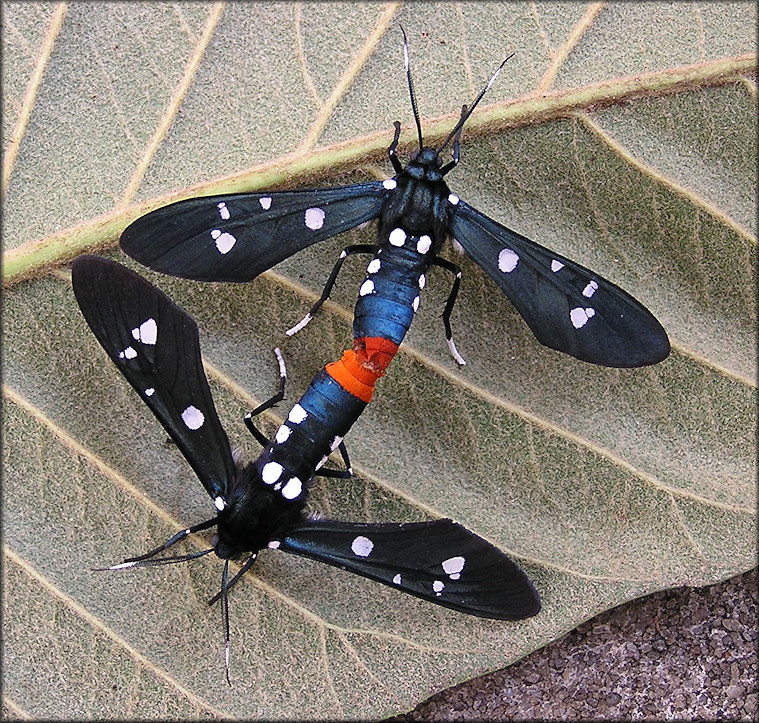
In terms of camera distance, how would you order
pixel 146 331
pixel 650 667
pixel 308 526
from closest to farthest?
pixel 146 331, pixel 308 526, pixel 650 667

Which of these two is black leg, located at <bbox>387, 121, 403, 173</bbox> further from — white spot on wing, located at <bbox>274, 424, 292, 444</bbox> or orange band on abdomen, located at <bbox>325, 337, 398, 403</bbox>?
white spot on wing, located at <bbox>274, 424, 292, 444</bbox>

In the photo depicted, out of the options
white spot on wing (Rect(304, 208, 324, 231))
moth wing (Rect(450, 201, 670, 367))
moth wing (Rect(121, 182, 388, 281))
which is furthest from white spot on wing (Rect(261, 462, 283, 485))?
moth wing (Rect(450, 201, 670, 367))

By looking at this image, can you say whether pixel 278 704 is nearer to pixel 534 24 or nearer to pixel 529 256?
pixel 529 256

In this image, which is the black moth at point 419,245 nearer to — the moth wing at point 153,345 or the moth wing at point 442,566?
the moth wing at point 153,345

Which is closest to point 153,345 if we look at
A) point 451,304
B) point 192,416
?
point 192,416

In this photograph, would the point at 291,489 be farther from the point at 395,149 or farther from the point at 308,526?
the point at 395,149

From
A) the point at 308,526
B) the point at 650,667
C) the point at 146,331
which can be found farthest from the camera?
the point at 650,667

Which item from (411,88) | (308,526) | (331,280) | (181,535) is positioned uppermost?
(411,88)
